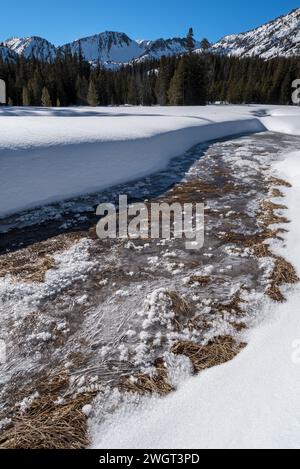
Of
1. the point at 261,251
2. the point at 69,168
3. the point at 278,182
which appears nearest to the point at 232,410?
the point at 261,251

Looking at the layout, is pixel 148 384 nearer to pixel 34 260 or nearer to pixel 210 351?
pixel 210 351

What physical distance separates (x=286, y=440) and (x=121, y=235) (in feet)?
11.0

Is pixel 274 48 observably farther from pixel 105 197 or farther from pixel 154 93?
pixel 105 197

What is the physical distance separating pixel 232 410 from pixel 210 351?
1.84 feet

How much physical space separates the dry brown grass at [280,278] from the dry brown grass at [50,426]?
2.16m

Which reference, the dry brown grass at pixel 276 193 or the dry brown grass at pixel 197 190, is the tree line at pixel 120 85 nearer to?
the dry brown grass at pixel 197 190

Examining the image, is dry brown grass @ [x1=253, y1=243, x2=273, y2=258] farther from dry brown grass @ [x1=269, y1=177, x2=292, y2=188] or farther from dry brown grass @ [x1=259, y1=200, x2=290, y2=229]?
dry brown grass @ [x1=269, y1=177, x2=292, y2=188]

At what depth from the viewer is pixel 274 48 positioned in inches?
7269

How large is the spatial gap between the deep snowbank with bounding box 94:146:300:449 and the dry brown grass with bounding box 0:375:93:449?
156 mm

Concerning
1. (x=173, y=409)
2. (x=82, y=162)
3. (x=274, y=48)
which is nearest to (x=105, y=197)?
(x=82, y=162)

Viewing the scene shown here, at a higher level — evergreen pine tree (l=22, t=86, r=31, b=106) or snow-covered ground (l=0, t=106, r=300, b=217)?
evergreen pine tree (l=22, t=86, r=31, b=106)

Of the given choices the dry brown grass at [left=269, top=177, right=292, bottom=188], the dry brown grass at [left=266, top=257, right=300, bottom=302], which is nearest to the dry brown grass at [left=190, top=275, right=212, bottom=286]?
the dry brown grass at [left=266, top=257, right=300, bottom=302]

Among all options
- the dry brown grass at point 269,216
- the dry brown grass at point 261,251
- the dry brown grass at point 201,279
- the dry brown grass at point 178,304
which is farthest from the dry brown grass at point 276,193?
the dry brown grass at point 178,304

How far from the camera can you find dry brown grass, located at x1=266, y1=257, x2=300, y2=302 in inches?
125
